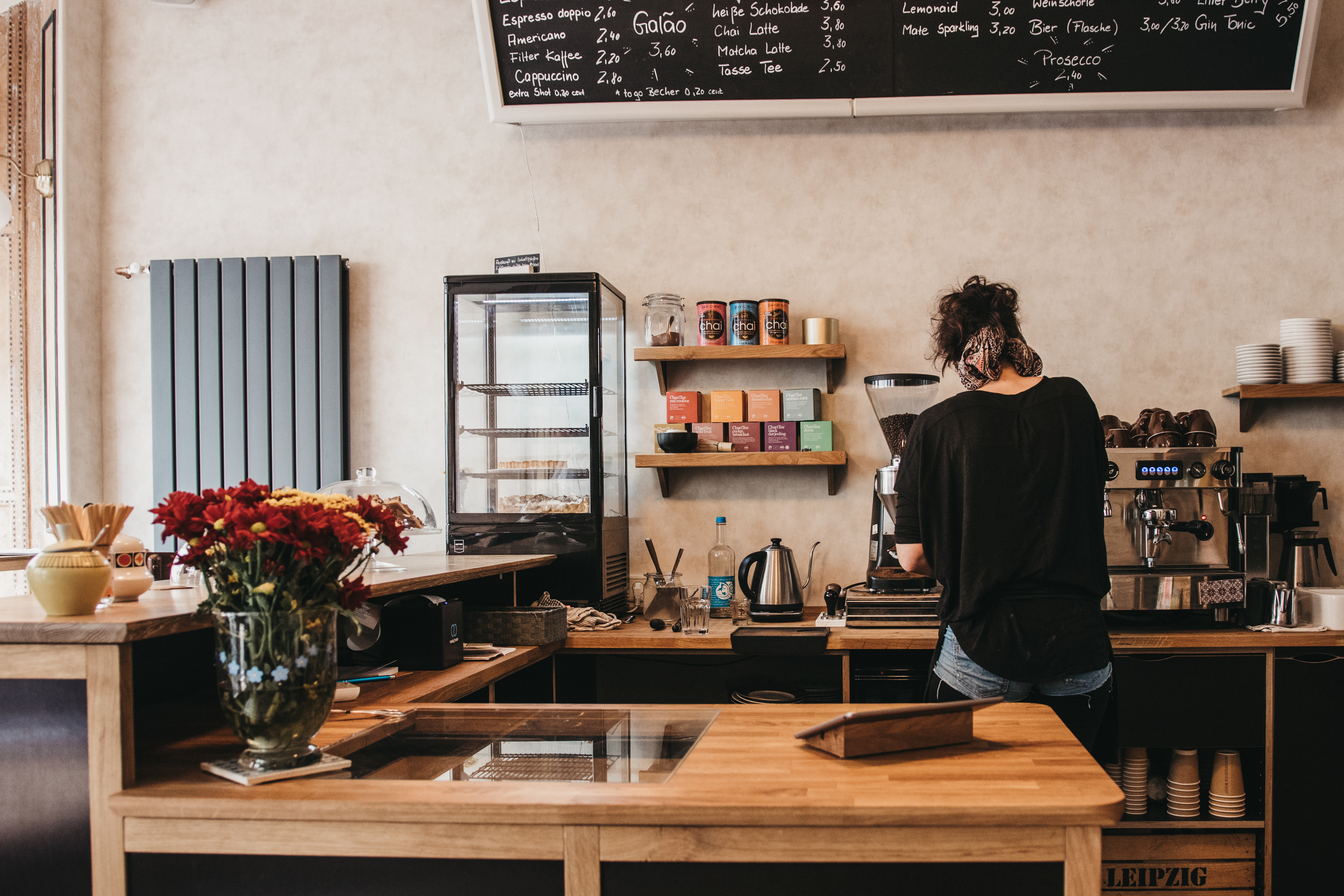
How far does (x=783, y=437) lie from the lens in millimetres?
3354

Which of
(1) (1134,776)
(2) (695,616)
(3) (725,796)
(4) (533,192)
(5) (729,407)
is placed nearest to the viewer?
(3) (725,796)

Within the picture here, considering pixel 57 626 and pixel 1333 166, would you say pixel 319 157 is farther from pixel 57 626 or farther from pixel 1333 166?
pixel 1333 166

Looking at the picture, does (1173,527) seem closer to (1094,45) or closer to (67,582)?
(1094,45)

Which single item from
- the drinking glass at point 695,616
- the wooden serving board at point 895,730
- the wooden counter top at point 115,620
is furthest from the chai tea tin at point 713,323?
the wooden serving board at point 895,730

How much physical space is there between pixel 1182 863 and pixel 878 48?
8.91ft

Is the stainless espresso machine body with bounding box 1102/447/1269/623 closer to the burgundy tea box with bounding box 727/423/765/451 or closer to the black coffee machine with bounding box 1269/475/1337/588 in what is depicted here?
the black coffee machine with bounding box 1269/475/1337/588

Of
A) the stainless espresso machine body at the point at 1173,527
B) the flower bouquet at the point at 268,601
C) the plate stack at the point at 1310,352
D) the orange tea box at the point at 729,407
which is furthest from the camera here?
the orange tea box at the point at 729,407

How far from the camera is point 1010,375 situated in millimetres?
1965

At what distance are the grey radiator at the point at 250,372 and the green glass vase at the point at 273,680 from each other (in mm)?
2399

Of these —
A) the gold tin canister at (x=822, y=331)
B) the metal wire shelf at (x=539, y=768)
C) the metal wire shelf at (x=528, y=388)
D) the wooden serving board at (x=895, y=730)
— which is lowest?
the metal wire shelf at (x=539, y=768)

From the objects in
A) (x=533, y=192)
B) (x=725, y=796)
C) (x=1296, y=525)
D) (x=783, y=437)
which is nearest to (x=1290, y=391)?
(x=1296, y=525)

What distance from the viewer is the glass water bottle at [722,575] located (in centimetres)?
331

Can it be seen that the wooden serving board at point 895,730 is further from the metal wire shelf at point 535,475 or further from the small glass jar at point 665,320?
the small glass jar at point 665,320

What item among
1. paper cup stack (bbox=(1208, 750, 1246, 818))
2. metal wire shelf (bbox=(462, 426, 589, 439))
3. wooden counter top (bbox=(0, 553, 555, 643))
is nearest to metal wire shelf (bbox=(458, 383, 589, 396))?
metal wire shelf (bbox=(462, 426, 589, 439))
